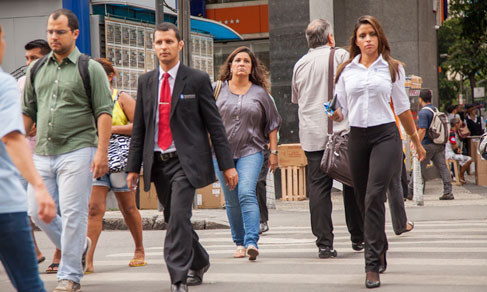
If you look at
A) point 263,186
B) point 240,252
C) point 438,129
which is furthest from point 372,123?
point 438,129

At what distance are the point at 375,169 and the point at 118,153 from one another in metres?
2.43

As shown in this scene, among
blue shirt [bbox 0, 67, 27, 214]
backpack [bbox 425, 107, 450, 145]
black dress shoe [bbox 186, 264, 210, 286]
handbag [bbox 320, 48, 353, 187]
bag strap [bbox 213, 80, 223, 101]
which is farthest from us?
backpack [bbox 425, 107, 450, 145]

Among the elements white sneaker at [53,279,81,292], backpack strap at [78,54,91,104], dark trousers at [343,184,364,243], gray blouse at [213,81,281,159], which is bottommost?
white sneaker at [53,279,81,292]

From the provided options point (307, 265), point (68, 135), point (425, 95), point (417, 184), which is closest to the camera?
point (68, 135)

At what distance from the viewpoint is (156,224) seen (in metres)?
11.5

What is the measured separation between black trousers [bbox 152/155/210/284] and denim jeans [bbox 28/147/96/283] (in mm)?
511

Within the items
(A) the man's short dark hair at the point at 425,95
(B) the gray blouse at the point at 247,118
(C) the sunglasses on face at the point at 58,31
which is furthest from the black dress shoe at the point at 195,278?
(A) the man's short dark hair at the point at 425,95

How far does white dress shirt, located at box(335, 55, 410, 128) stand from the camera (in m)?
6.12

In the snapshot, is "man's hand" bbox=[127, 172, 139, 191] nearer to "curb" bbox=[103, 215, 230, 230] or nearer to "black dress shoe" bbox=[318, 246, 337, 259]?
"black dress shoe" bbox=[318, 246, 337, 259]

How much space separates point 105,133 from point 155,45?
0.74 metres

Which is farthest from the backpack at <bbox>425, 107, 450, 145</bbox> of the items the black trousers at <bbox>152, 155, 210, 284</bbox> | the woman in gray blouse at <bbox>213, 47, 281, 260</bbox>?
the black trousers at <bbox>152, 155, 210, 284</bbox>

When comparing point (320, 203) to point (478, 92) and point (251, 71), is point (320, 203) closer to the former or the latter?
point (251, 71)

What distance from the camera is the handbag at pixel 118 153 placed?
7.24 metres

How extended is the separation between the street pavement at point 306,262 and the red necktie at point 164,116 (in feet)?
3.66
